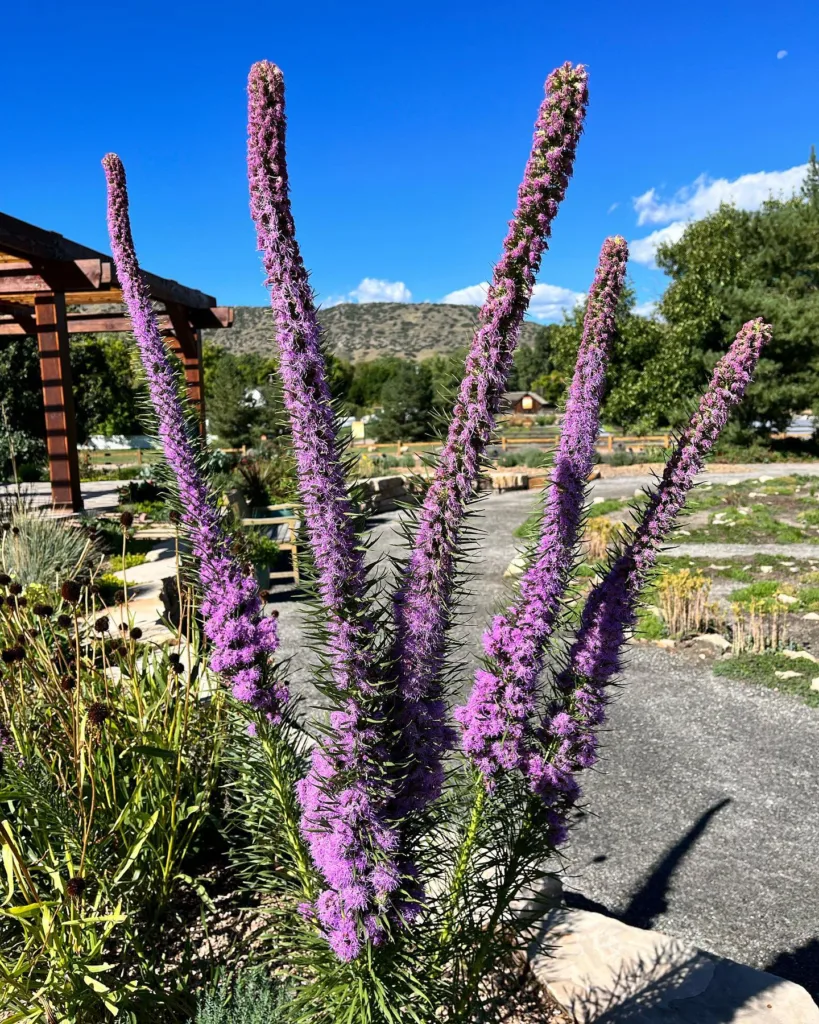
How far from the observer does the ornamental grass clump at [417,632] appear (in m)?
1.02

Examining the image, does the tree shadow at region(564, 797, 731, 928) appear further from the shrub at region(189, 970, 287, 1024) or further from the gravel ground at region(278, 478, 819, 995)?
the shrub at region(189, 970, 287, 1024)

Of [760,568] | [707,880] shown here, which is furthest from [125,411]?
[707,880]

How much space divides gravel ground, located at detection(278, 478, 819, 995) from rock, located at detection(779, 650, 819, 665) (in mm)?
761

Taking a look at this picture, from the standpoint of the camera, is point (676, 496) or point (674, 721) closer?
point (676, 496)

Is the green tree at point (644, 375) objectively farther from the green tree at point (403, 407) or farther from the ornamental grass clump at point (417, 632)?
the ornamental grass clump at point (417, 632)

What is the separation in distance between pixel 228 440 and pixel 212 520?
2968 centimetres

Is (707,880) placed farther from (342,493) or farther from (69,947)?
(342,493)

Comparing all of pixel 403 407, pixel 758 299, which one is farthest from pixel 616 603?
pixel 403 407

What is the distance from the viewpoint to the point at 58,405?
964 centimetres

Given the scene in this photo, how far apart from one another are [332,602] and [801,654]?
754cm

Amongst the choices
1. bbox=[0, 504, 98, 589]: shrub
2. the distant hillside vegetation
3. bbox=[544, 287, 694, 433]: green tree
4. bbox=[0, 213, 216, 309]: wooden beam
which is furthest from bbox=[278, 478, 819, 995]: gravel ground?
the distant hillside vegetation

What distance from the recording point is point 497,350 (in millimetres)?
1029

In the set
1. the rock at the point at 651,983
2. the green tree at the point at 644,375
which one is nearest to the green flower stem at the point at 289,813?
the rock at the point at 651,983

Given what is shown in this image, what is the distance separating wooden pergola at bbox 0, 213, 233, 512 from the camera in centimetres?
752
